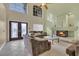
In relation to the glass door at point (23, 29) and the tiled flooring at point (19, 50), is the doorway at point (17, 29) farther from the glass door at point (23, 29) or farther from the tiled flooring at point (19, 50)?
the tiled flooring at point (19, 50)

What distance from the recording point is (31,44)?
8.54 feet

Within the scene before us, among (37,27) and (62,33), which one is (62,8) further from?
(37,27)

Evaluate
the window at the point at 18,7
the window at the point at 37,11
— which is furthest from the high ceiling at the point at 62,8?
the window at the point at 18,7

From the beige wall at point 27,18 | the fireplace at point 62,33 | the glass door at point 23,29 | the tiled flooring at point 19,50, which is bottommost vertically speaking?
the tiled flooring at point 19,50

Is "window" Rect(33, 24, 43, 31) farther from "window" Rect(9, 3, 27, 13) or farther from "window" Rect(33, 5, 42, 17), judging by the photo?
"window" Rect(9, 3, 27, 13)

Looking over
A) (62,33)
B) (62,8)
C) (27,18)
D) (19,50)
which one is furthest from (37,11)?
(19,50)

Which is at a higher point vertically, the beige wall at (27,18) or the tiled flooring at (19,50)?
the beige wall at (27,18)

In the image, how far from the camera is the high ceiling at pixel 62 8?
263 centimetres

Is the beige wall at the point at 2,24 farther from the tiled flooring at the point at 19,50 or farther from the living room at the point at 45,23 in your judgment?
the tiled flooring at the point at 19,50

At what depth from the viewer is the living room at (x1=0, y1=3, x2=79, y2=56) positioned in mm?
2607

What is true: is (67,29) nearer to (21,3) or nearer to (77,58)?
(77,58)

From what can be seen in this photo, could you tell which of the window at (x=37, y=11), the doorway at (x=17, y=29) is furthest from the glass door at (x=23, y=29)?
the window at (x=37, y=11)

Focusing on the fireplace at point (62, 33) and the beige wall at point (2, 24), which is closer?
the beige wall at point (2, 24)

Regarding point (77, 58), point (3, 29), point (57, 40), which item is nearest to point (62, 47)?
point (57, 40)
